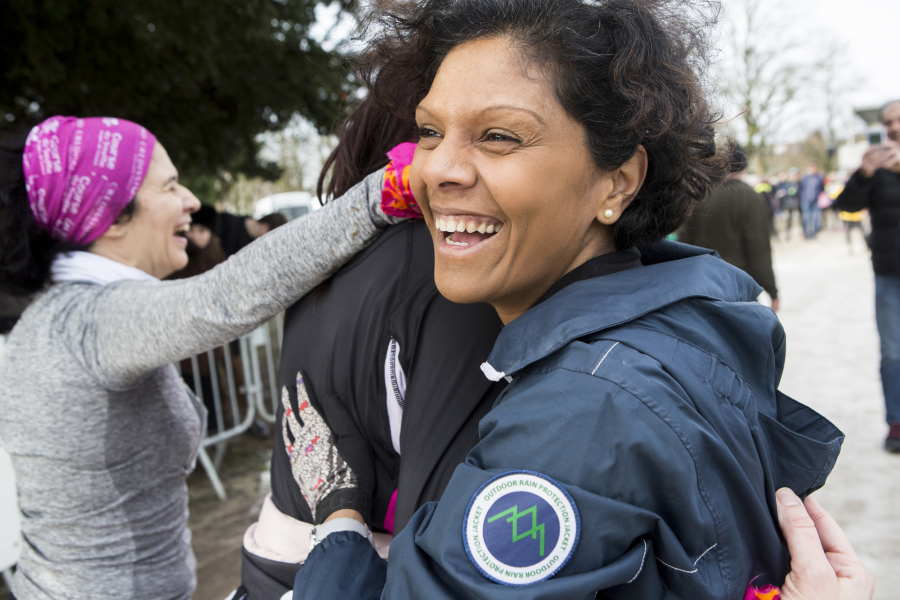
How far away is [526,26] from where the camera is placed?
1110mm

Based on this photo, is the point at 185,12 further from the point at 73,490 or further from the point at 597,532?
the point at 597,532

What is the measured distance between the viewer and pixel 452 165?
1146mm

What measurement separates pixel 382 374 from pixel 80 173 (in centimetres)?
116

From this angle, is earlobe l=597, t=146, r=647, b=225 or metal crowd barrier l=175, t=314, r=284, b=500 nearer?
earlobe l=597, t=146, r=647, b=225

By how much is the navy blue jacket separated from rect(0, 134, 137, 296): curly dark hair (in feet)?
4.75

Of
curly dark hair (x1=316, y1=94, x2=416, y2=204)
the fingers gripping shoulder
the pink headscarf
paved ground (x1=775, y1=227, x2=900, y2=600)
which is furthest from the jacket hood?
paved ground (x1=775, y1=227, x2=900, y2=600)

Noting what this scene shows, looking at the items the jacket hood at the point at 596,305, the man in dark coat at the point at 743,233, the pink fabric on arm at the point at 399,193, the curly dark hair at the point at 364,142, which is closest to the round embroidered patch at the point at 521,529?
the jacket hood at the point at 596,305

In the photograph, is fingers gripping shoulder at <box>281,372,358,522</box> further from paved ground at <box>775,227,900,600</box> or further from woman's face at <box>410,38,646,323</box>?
paved ground at <box>775,227,900,600</box>

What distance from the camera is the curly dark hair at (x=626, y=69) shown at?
1.10 m

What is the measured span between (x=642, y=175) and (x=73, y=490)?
1.67 metres

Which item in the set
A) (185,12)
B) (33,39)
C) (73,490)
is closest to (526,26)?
(73,490)

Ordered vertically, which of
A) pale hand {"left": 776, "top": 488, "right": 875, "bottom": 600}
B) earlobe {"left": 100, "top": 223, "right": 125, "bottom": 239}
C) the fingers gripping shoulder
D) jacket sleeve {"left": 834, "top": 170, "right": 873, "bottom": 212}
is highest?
earlobe {"left": 100, "top": 223, "right": 125, "bottom": 239}

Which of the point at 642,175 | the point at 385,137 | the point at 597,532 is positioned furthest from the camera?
the point at 385,137

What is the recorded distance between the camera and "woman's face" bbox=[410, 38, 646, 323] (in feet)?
3.60
